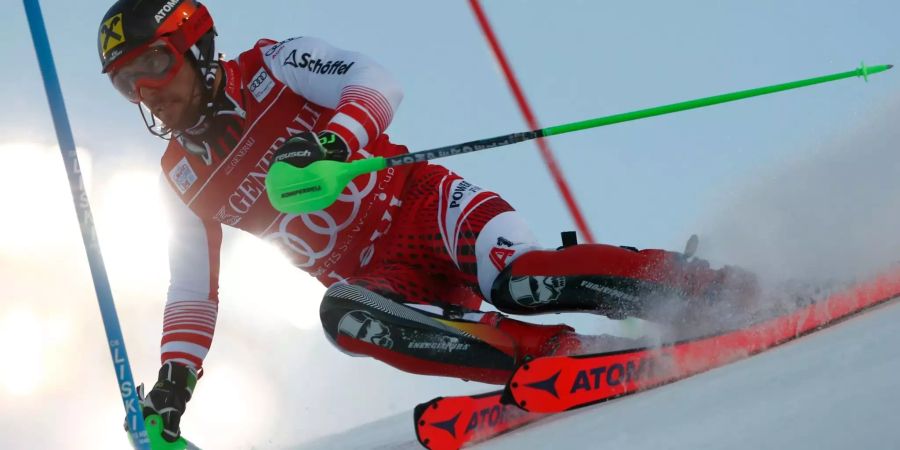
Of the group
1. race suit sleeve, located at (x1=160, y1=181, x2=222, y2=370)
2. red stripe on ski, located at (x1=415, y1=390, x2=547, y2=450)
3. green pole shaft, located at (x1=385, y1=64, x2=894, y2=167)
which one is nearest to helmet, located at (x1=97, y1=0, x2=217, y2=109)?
race suit sleeve, located at (x1=160, y1=181, x2=222, y2=370)

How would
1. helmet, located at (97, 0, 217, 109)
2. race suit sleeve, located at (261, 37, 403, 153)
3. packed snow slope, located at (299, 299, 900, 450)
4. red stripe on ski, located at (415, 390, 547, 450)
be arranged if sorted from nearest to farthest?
packed snow slope, located at (299, 299, 900, 450) → red stripe on ski, located at (415, 390, 547, 450) → race suit sleeve, located at (261, 37, 403, 153) → helmet, located at (97, 0, 217, 109)

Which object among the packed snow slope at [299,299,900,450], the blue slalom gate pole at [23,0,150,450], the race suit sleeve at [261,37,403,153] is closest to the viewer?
the packed snow slope at [299,299,900,450]

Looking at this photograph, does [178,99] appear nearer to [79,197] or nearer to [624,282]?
[79,197]

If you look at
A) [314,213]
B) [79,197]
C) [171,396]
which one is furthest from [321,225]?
[79,197]

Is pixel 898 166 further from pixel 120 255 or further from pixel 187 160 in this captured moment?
pixel 120 255

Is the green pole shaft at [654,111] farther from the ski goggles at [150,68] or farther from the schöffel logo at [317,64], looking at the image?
the ski goggles at [150,68]

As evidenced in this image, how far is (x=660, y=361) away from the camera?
9.17 feet

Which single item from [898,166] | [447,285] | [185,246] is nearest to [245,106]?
[185,246]

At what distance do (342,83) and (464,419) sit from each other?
1368 mm

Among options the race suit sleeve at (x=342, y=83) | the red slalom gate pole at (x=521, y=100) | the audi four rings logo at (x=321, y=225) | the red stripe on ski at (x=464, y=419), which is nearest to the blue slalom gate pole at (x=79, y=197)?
the red stripe on ski at (x=464, y=419)

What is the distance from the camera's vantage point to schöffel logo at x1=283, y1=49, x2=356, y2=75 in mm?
3590

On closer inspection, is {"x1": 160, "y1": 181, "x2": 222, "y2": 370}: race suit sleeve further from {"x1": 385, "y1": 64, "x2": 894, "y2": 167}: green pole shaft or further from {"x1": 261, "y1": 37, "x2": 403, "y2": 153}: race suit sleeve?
{"x1": 385, "y1": 64, "x2": 894, "y2": 167}: green pole shaft

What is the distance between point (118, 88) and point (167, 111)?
206 mm

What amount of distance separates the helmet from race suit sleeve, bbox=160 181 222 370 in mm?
529
